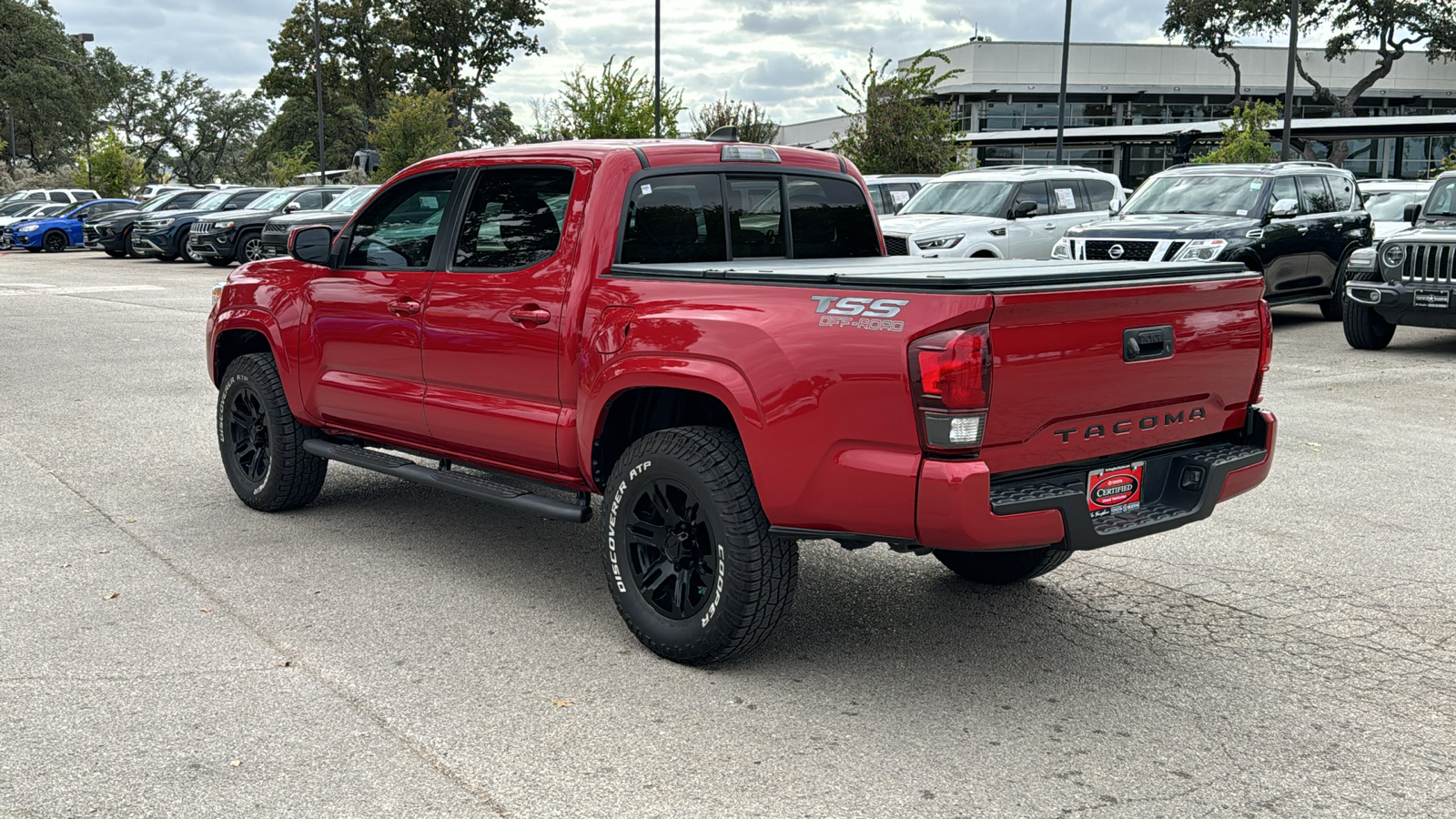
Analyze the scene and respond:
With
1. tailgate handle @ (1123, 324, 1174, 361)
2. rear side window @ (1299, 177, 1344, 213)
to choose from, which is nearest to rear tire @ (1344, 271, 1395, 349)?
rear side window @ (1299, 177, 1344, 213)

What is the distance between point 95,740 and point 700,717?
1.84 metres

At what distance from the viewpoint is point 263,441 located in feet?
22.6

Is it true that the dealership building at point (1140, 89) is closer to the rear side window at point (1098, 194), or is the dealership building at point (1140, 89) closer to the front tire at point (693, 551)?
the rear side window at point (1098, 194)

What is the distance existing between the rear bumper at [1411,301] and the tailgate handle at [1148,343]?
10.0 m

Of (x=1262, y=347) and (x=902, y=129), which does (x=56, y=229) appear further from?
(x=1262, y=347)

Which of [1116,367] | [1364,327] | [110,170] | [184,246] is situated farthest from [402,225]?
[110,170]

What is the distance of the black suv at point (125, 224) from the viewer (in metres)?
33.0

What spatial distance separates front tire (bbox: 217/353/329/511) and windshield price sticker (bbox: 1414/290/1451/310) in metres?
10.9

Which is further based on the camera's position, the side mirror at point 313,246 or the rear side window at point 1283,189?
the rear side window at point 1283,189

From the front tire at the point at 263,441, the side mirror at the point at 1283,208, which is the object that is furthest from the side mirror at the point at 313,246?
the side mirror at the point at 1283,208

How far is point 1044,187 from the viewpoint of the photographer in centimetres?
1698

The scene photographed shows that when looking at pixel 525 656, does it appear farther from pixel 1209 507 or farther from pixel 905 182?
pixel 905 182

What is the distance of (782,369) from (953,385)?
2.04ft

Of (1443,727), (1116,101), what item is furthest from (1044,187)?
(1116,101)
